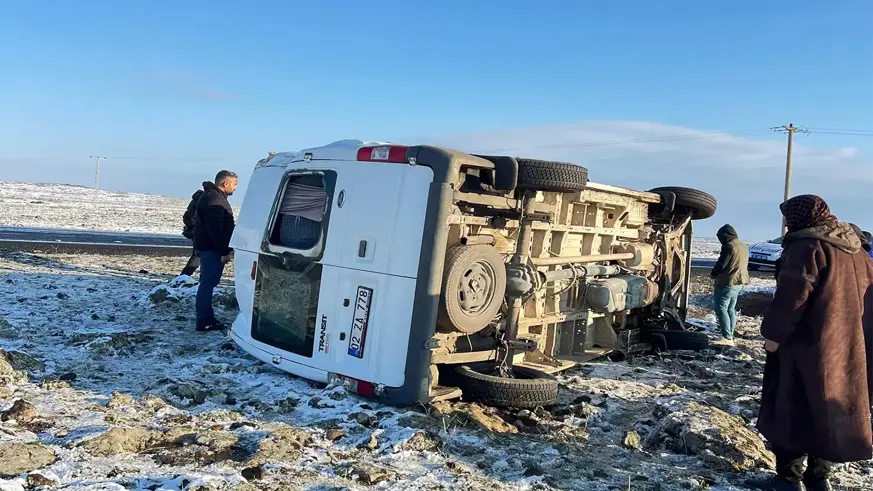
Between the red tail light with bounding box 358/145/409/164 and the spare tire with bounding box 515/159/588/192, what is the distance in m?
0.93

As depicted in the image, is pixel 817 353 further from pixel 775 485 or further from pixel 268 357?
pixel 268 357

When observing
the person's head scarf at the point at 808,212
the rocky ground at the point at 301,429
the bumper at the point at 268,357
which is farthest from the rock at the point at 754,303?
the bumper at the point at 268,357

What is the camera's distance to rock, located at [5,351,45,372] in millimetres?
5129

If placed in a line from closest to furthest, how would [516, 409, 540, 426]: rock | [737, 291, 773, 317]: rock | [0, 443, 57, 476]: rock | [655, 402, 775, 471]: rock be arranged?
1. [0, 443, 57, 476]: rock
2. [655, 402, 775, 471]: rock
3. [516, 409, 540, 426]: rock
4. [737, 291, 773, 317]: rock

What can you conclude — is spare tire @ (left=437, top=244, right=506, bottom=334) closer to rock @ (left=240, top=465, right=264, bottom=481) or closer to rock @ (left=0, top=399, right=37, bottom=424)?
rock @ (left=240, top=465, right=264, bottom=481)

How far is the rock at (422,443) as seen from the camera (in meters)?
3.99

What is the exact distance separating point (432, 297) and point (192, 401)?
1865 millimetres

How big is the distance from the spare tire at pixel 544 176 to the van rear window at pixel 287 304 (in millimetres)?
1749

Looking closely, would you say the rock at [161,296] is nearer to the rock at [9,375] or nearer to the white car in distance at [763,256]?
the rock at [9,375]

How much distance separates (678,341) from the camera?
8102 millimetres

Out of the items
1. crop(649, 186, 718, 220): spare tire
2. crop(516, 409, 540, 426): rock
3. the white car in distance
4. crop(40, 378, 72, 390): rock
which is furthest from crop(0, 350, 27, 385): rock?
the white car in distance

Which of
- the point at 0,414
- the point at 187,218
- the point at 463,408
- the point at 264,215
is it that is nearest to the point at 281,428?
the point at 463,408

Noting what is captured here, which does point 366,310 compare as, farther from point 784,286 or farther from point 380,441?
point 784,286

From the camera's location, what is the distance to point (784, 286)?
3.83m
